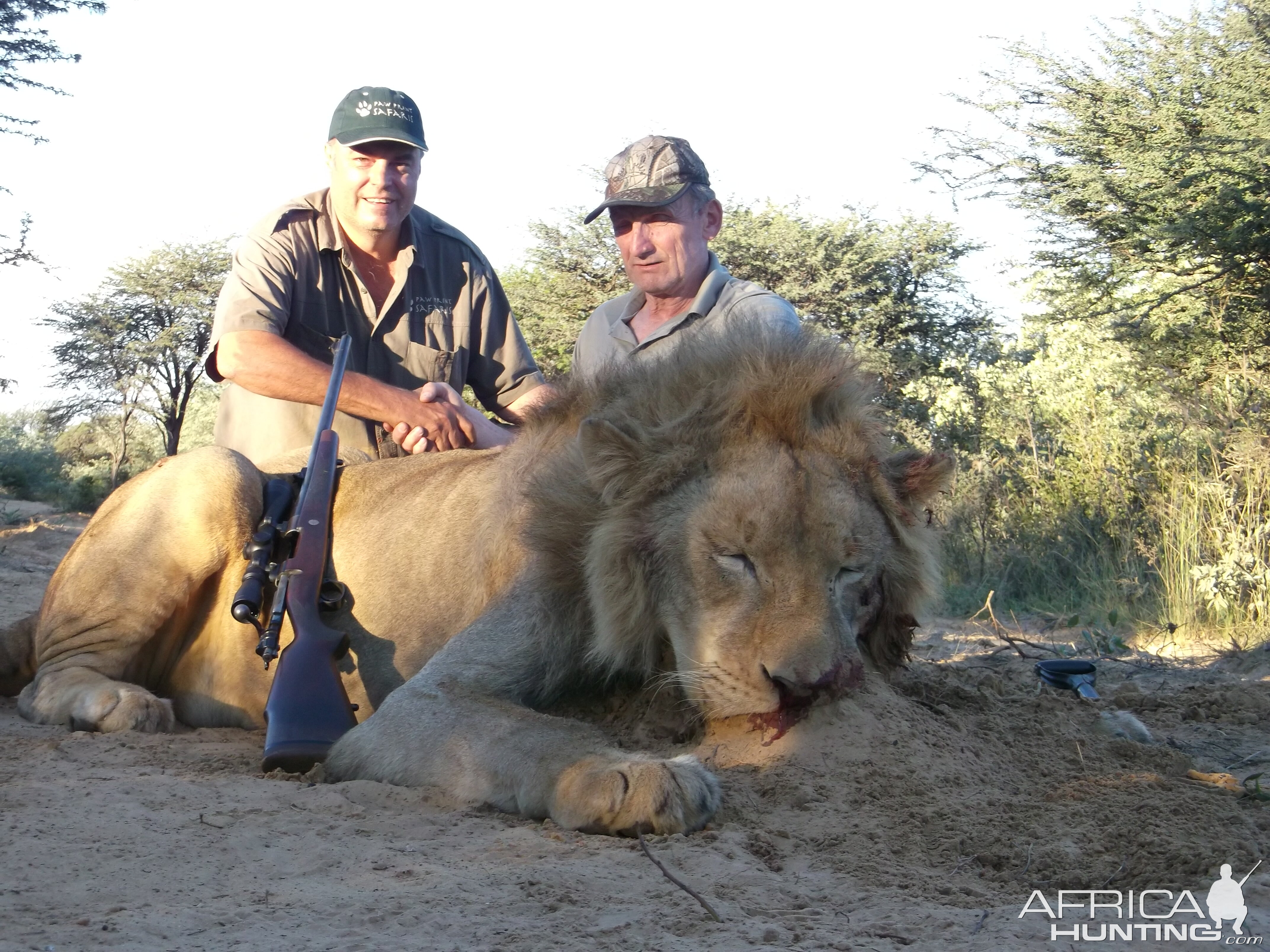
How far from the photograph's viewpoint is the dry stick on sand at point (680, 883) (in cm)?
228

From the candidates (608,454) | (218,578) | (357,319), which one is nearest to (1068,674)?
(608,454)

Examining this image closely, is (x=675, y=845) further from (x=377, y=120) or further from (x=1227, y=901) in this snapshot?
(x=377, y=120)

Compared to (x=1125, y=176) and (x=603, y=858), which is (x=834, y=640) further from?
(x=1125, y=176)

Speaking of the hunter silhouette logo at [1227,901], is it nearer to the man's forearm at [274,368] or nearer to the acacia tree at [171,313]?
the man's forearm at [274,368]

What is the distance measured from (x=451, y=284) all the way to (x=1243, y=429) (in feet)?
17.6

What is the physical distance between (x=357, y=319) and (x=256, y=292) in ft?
2.10

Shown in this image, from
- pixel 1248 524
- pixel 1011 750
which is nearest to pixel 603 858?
pixel 1011 750

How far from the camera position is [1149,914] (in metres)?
2.36

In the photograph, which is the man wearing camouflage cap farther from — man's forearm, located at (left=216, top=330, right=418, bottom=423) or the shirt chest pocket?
man's forearm, located at (left=216, top=330, right=418, bottom=423)

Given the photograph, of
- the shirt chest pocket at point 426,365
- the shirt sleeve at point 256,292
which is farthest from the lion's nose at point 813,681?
the shirt chest pocket at point 426,365

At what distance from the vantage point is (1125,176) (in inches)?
479

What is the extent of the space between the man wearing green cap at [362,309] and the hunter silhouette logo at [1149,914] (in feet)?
12.2

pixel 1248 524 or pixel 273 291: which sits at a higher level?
Result: pixel 273 291

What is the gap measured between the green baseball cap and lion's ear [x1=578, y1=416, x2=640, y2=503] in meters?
3.48
